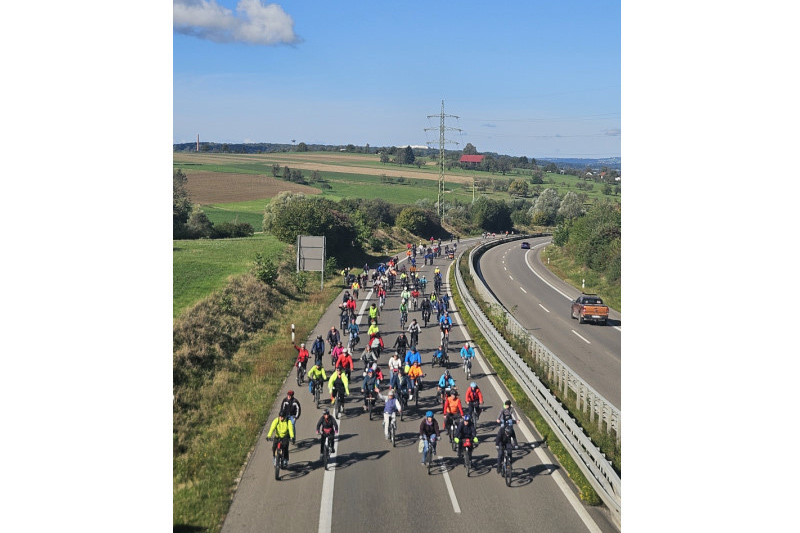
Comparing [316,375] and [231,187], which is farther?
[231,187]

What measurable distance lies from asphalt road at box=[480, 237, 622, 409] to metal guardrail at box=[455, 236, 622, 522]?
1526 millimetres

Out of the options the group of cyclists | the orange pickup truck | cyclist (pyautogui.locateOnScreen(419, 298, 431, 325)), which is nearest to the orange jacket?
the group of cyclists

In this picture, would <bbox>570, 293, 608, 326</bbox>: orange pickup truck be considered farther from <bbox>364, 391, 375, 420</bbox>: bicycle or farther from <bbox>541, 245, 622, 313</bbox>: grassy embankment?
<bbox>364, 391, 375, 420</bbox>: bicycle

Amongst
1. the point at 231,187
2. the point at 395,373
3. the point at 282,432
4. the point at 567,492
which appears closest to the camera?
the point at 567,492

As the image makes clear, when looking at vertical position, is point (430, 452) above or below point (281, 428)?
below

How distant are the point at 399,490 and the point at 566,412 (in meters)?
4.56

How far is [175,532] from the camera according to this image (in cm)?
1198

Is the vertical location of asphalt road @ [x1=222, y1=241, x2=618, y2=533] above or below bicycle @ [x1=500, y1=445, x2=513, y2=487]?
below

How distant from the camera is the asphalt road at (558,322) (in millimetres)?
25281

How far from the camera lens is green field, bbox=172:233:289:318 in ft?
112

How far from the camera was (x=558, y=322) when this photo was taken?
36.5m

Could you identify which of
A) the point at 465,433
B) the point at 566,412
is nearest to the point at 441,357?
the point at 566,412

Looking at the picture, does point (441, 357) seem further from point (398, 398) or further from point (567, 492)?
point (567, 492)

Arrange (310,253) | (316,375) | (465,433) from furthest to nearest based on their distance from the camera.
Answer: (310,253)
(316,375)
(465,433)
